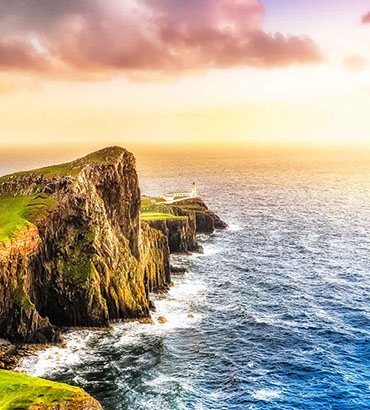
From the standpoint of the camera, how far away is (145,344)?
68125 mm

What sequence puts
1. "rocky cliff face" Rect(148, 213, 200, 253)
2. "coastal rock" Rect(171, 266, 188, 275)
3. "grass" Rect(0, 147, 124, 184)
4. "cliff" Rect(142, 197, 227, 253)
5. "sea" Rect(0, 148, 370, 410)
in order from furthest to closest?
"cliff" Rect(142, 197, 227, 253)
"rocky cliff face" Rect(148, 213, 200, 253)
"coastal rock" Rect(171, 266, 188, 275)
"grass" Rect(0, 147, 124, 184)
"sea" Rect(0, 148, 370, 410)

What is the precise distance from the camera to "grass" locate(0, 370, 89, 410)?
1703 inches

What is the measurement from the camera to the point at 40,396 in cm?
4431

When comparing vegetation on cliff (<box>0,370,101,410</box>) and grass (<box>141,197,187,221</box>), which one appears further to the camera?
grass (<box>141,197,187,221</box>)

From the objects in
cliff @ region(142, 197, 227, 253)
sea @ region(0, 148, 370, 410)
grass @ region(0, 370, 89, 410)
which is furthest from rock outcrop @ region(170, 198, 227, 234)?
grass @ region(0, 370, 89, 410)

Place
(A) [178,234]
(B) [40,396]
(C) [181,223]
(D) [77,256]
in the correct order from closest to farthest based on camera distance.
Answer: (B) [40,396], (D) [77,256], (A) [178,234], (C) [181,223]

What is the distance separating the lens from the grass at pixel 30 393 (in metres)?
43.2

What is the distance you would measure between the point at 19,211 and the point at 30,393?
38651mm

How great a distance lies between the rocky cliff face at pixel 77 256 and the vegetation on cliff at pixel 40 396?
638 inches

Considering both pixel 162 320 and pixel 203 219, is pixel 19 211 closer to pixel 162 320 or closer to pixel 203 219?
pixel 162 320

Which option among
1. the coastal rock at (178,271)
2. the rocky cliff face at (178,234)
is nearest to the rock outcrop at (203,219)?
the rocky cliff face at (178,234)

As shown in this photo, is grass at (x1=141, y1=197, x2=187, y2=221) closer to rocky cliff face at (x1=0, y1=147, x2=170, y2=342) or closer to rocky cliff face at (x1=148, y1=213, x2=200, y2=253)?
rocky cliff face at (x1=148, y1=213, x2=200, y2=253)

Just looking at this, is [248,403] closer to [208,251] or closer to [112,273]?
[112,273]

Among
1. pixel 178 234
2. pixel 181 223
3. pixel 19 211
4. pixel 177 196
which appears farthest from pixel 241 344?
A: pixel 177 196
